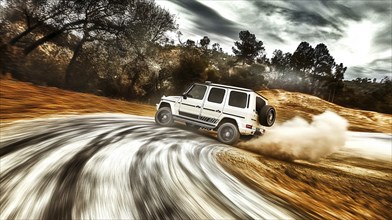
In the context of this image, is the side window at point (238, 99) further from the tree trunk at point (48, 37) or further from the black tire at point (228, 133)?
the tree trunk at point (48, 37)

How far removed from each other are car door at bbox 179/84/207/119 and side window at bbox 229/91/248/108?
3.64ft

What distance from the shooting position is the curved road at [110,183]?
2.86 metres

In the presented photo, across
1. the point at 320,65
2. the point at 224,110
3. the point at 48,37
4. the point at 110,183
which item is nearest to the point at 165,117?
Result: the point at 224,110

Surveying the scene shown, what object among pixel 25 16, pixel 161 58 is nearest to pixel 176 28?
pixel 161 58

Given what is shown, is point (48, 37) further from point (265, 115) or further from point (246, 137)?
point (265, 115)

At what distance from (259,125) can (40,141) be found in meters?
6.79

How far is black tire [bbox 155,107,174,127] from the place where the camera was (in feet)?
34.4

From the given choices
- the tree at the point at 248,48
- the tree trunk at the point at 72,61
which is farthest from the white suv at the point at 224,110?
the tree at the point at 248,48

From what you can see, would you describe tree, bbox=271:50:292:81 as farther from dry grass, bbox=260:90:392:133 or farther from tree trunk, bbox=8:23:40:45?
tree trunk, bbox=8:23:40:45

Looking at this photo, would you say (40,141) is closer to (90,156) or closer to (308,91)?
(90,156)

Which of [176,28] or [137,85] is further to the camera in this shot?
[176,28]

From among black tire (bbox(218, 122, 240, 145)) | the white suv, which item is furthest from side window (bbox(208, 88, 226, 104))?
black tire (bbox(218, 122, 240, 145))

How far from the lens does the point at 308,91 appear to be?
6550 centimetres

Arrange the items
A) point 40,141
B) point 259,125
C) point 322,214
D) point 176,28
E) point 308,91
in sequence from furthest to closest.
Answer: point 308,91 → point 176,28 → point 259,125 → point 40,141 → point 322,214
